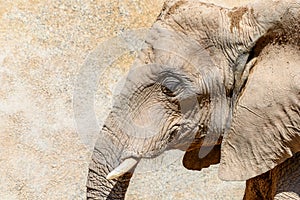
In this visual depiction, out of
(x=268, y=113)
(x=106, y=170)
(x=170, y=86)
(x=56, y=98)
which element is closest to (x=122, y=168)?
(x=106, y=170)

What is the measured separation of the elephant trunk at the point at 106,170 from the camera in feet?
6.69

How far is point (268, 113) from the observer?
2004 mm

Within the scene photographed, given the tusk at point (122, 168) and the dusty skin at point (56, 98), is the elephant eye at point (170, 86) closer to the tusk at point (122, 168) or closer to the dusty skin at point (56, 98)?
the tusk at point (122, 168)

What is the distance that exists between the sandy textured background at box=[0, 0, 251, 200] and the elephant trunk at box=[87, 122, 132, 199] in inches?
91.6

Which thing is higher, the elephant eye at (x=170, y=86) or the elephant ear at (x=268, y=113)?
the elephant eye at (x=170, y=86)

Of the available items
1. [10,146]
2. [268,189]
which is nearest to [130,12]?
[10,146]

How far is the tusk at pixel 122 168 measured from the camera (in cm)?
203

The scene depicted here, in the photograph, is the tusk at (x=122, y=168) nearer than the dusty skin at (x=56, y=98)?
Yes

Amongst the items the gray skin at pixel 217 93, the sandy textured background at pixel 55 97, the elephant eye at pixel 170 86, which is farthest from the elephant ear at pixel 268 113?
the sandy textured background at pixel 55 97

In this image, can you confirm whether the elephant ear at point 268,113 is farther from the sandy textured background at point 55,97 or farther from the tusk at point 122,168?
the sandy textured background at point 55,97

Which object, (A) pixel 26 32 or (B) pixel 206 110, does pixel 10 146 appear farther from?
(B) pixel 206 110

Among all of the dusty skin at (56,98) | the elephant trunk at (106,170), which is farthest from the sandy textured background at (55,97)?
the elephant trunk at (106,170)

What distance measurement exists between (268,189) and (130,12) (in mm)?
2484

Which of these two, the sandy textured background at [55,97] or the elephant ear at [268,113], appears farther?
the sandy textured background at [55,97]
